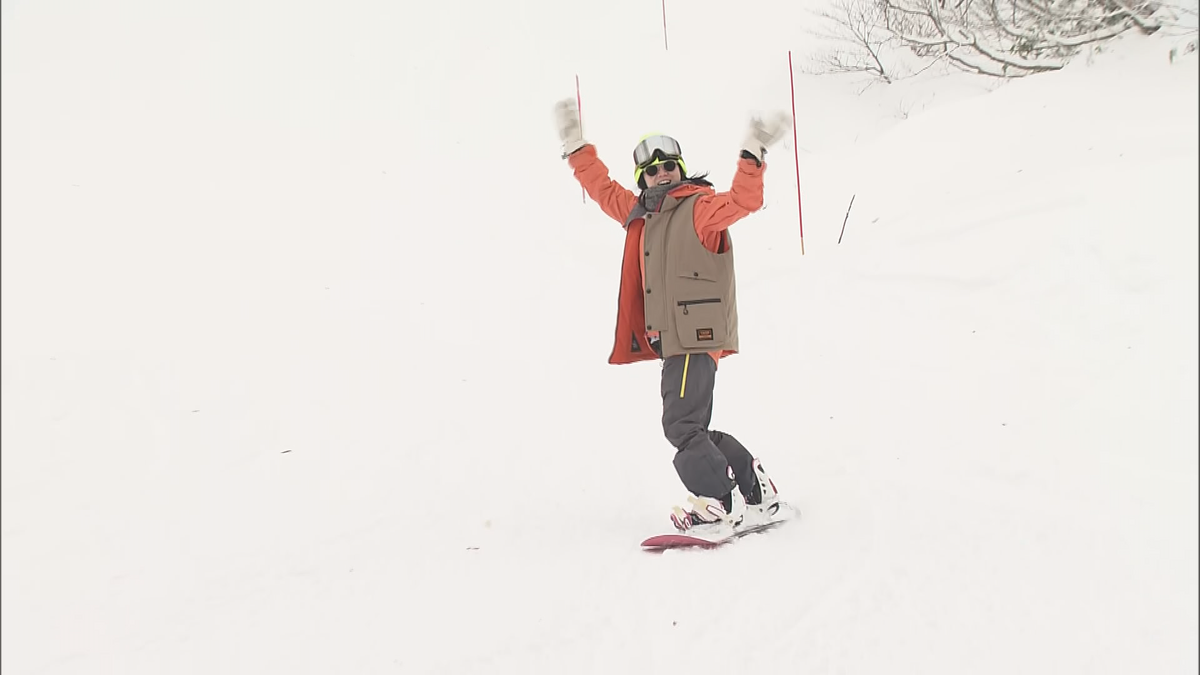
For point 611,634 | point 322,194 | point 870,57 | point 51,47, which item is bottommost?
point 611,634

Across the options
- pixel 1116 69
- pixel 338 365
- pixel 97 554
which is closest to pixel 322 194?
pixel 338 365

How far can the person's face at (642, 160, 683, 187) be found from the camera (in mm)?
3443

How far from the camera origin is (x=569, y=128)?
3746 millimetres

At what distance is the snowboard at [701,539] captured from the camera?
3279 mm

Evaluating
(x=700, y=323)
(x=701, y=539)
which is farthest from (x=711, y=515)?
(x=700, y=323)

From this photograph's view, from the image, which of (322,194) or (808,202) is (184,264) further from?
(808,202)

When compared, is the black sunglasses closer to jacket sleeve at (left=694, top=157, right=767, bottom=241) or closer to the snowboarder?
the snowboarder

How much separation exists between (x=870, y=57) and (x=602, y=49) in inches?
173

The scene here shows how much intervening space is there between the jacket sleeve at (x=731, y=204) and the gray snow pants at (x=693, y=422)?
1.57ft

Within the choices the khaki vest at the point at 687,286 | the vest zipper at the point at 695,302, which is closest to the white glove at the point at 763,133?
the khaki vest at the point at 687,286

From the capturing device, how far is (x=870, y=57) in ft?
31.6

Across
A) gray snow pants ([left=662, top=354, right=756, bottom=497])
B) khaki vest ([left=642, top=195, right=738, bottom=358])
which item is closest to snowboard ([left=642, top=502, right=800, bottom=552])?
gray snow pants ([left=662, top=354, right=756, bottom=497])

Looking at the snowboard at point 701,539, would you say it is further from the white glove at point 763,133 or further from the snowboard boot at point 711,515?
the white glove at point 763,133

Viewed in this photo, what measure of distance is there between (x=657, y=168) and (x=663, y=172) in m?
0.03
